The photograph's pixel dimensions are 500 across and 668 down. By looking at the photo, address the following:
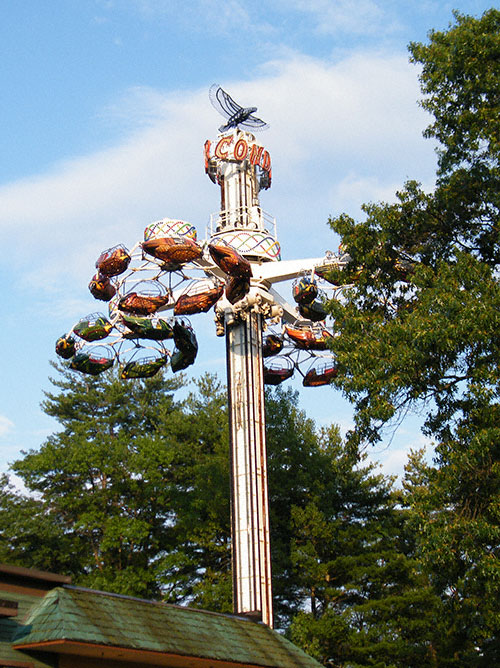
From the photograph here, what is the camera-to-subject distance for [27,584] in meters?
12.0

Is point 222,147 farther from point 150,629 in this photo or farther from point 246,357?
point 150,629

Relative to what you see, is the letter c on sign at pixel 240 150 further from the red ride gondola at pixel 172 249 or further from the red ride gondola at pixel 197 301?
the red ride gondola at pixel 197 301

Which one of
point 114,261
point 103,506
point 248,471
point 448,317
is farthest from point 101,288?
point 103,506

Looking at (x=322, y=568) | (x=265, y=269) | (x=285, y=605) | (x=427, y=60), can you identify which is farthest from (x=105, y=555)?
(x=427, y=60)

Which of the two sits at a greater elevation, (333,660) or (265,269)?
(265,269)

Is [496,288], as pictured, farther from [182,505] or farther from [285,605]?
[182,505]

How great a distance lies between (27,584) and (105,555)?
1046 inches

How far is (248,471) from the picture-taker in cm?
2273

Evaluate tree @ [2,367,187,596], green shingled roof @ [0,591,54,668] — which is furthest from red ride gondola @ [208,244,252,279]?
tree @ [2,367,187,596]

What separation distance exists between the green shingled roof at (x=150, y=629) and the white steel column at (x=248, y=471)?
5.65 metres

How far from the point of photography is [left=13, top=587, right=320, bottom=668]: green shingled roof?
11.5 m

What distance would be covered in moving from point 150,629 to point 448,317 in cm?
755

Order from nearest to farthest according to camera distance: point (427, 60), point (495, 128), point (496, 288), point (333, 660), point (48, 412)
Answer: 1. point (496, 288)
2. point (495, 128)
3. point (427, 60)
4. point (333, 660)
5. point (48, 412)

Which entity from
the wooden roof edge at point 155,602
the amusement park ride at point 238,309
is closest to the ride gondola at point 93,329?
the amusement park ride at point 238,309
